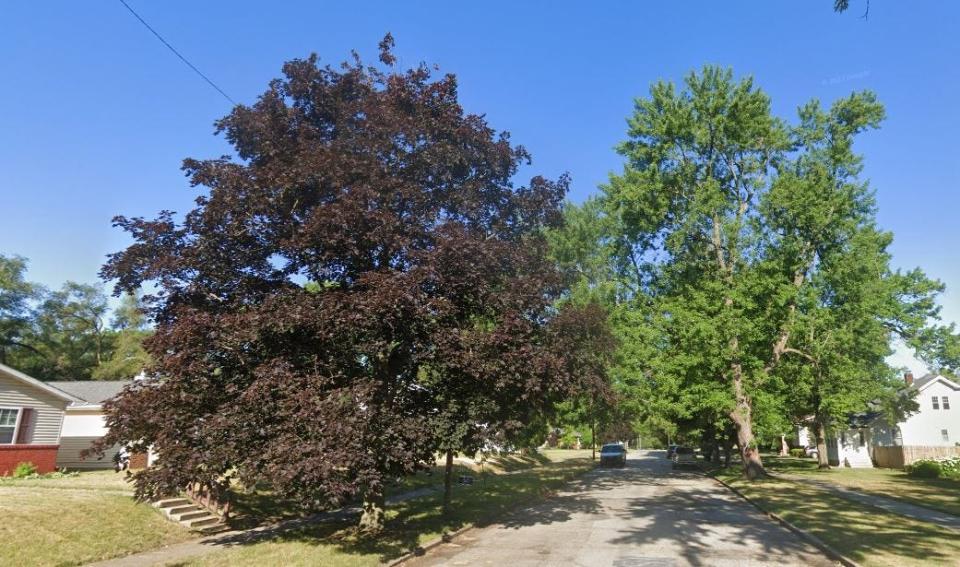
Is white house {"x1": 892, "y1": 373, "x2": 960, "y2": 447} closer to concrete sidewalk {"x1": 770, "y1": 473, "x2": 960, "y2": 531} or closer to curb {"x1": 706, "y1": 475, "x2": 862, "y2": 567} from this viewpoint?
concrete sidewalk {"x1": 770, "y1": 473, "x2": 960, "y2": 531}

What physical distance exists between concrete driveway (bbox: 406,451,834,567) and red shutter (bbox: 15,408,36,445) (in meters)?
17.8

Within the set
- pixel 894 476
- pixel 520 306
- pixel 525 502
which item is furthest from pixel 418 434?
pixel 894 476

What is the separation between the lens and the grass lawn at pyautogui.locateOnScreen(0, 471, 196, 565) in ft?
33.0

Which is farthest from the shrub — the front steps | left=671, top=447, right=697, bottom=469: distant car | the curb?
the front steps

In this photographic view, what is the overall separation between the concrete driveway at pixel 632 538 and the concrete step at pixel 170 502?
6.87m

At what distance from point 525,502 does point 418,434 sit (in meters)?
10.4

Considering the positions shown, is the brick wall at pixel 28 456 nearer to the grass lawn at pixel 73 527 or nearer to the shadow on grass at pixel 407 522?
the grass lawn at pixel 73 527

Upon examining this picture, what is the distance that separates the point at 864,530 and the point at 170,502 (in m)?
16.3

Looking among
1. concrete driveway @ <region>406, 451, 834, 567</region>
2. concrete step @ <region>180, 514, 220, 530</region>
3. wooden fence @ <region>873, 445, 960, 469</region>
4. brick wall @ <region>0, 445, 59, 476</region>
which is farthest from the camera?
wooden fence @ <region>873, 445, 960, 469</region>

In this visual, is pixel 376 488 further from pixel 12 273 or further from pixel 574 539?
pixel 12 273

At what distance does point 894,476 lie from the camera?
29375mm

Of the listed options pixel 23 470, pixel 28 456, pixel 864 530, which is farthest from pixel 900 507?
pixel 28 456

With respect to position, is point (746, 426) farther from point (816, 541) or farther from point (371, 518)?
point (371, 518)

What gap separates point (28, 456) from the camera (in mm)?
20484
